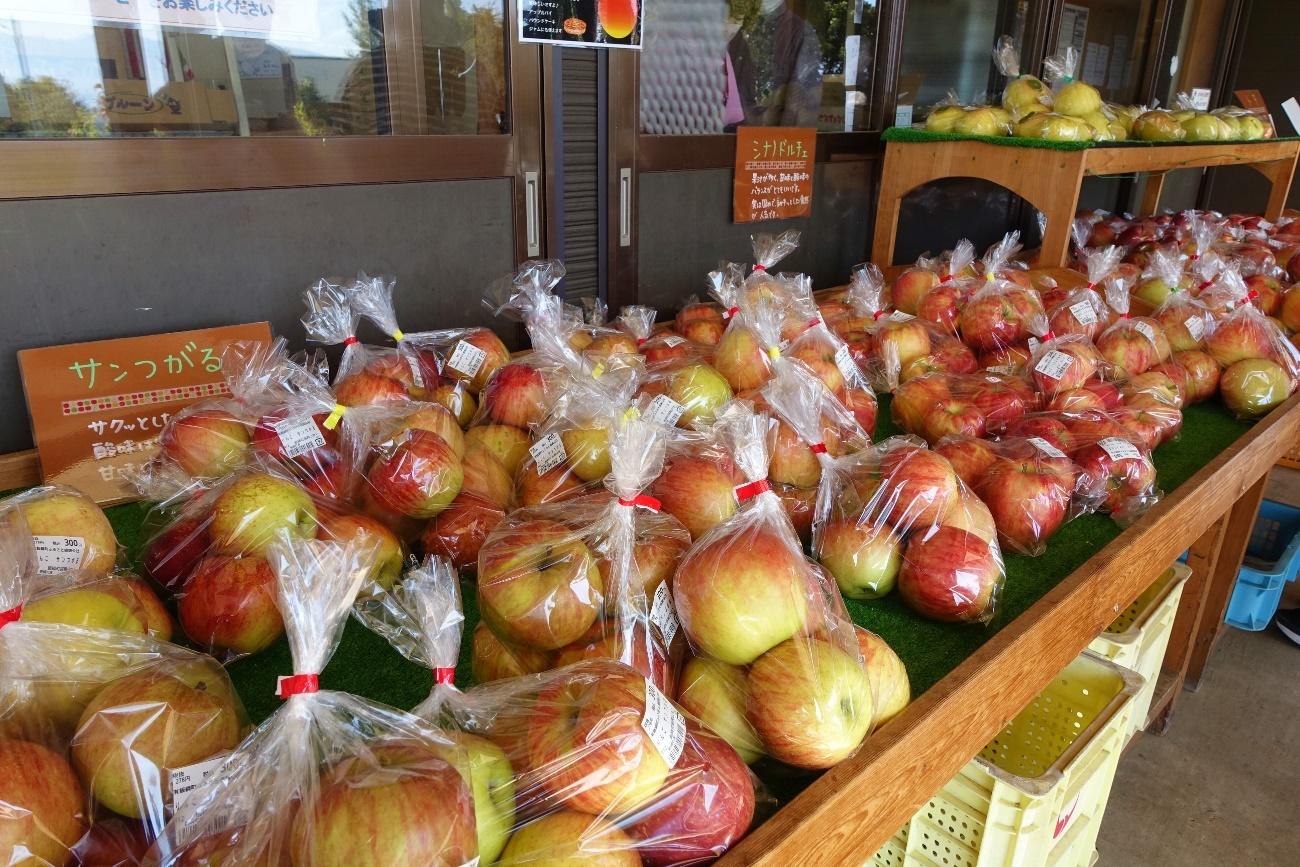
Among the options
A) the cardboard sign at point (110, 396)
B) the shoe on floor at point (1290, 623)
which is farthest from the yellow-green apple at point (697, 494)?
the shoe on floor at point (1290, 623)

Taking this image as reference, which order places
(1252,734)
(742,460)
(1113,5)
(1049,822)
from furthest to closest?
(1113,5) < (1252,734) < (1049,822) < (742,460)

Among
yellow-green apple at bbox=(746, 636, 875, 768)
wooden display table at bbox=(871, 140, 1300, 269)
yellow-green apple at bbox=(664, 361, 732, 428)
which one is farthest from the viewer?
wooden display table at bbox=(871, 140, 1300, 269)

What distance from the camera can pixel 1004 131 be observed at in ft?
8.59

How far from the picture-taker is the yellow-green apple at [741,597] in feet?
2.60

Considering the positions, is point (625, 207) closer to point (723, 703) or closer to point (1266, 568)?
point (723, 703)

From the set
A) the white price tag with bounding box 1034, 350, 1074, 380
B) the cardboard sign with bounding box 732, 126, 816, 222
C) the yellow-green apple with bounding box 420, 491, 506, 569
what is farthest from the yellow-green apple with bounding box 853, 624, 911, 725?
the cardboard sign with bounding box 732, 126, 816, 222

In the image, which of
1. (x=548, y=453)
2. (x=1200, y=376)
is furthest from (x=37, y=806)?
(x=1200, y=376)

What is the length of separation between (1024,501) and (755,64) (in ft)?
5.71

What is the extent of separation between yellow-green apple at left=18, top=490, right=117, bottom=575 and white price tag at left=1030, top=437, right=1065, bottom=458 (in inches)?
49.3

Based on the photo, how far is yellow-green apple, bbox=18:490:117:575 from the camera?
0.94 m

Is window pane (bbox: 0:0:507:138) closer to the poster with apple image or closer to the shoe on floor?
the poster with apple image

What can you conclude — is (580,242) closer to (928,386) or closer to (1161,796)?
(928,386)

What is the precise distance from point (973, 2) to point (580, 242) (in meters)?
2.14

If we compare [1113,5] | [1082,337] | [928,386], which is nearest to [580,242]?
[928,386]
